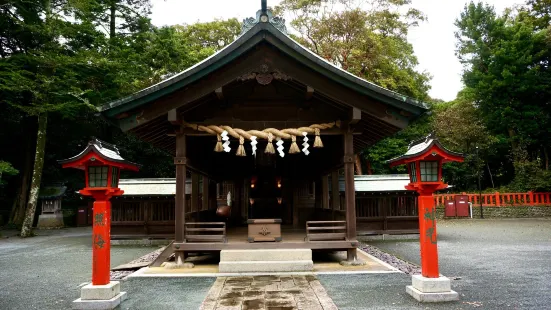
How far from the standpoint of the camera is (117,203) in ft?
57.3

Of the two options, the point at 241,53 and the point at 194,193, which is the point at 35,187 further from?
the point at 241,53

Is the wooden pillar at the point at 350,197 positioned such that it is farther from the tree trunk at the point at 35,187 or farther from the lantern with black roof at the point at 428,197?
the tree trunk at the point at 35,187

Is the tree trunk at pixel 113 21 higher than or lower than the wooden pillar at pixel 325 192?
higher

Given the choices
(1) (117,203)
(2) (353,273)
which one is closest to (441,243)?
(2) (353,273)

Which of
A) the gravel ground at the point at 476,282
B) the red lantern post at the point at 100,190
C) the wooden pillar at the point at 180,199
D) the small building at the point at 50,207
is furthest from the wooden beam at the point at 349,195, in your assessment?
the small building at the point at 50,207

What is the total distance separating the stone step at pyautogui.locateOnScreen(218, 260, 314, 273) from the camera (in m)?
9.09

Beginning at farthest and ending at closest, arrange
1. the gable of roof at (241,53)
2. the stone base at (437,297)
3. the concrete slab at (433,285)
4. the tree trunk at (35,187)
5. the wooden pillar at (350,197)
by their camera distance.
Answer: the tree trunk at (35,187)
the wooden pillar at (350,197)
the gable of roof at (241,53)
the concrete slab at (433,285)
the stone base at (437,297)

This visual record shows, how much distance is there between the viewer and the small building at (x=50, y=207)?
27.0 m

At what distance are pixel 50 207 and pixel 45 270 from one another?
19461mm

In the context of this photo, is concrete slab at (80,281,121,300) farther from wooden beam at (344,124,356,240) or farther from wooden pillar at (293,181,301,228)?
wooden pillar at (293,181,301,228)

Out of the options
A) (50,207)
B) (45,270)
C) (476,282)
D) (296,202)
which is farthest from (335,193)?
(50,207)

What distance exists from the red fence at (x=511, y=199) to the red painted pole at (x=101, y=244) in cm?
2793

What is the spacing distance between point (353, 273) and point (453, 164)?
30.4 meters

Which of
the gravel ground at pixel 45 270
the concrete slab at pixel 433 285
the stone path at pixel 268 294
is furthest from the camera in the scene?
the gravel ground at pixel 45 270
